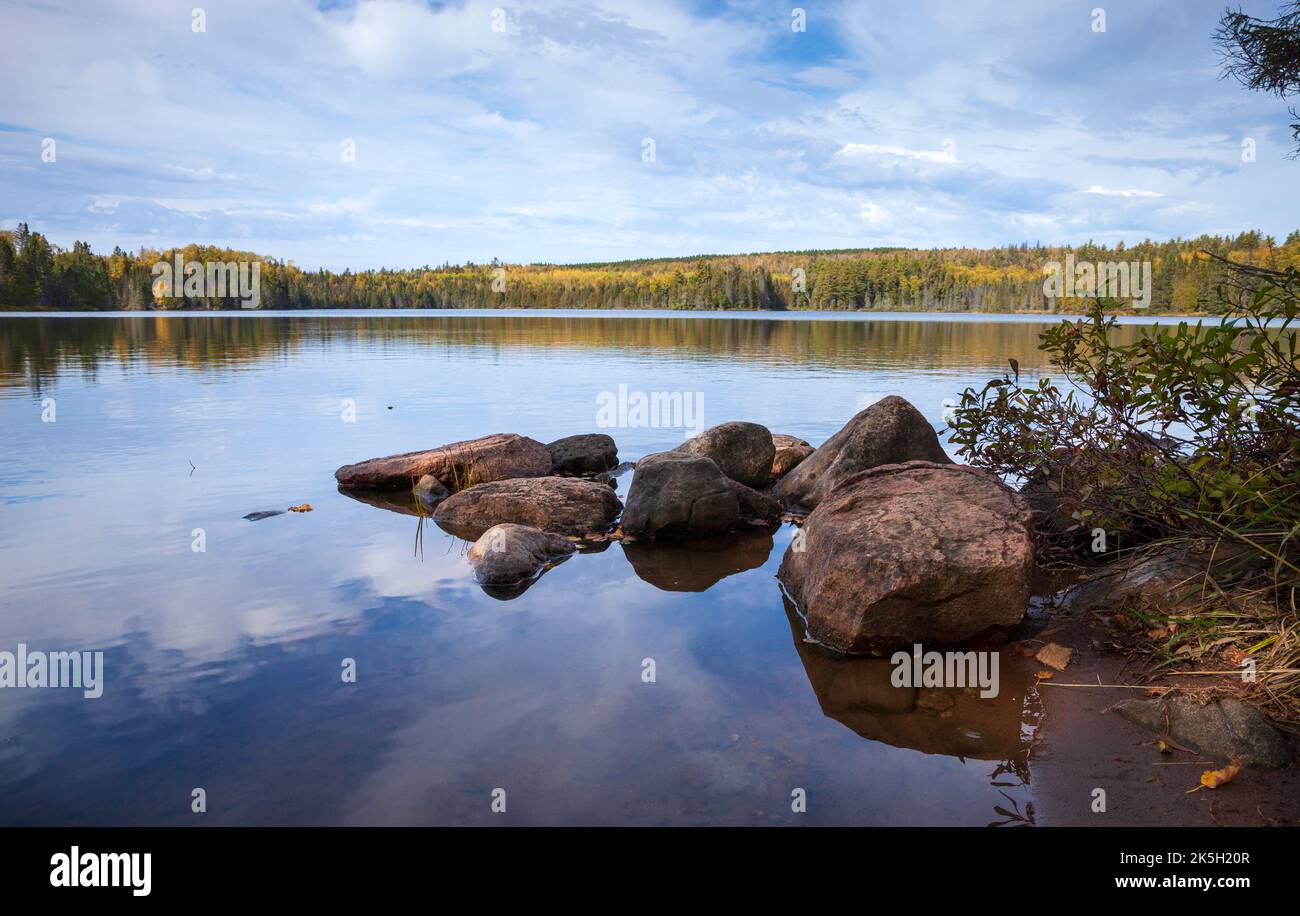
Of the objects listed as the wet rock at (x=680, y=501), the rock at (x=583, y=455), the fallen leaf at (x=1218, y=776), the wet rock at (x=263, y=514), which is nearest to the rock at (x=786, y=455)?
the rock at (x=583, y=455)

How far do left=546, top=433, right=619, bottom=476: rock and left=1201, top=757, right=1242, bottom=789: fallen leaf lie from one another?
11.0 meters

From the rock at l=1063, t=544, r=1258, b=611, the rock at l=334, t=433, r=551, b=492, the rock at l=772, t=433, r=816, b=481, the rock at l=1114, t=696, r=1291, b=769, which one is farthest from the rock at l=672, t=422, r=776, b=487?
Answer: the rock at l=1114, t=696, r=1291, b=769

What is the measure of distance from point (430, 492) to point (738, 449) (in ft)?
16.7

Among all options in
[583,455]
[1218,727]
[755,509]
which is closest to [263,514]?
[583,455]

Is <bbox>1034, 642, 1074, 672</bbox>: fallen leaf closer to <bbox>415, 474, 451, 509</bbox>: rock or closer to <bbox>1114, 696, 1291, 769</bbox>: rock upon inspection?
<bbox>1114, 696, 1291, 769</bbox>: rock

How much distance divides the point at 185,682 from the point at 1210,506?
825 centimetres

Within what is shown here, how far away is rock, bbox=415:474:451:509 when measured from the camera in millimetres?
12633

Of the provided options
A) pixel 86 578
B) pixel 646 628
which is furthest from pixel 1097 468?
pixel 86 578

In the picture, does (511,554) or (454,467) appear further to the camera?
(454,467)

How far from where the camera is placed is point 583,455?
14867mm

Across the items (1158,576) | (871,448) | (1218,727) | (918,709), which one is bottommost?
(918,709)

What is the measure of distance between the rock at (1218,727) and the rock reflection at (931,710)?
0.76 metres

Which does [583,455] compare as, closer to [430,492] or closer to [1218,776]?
[430,492]
